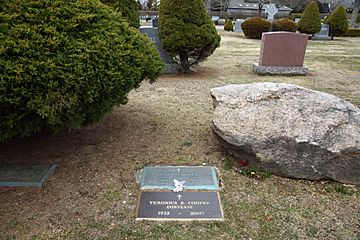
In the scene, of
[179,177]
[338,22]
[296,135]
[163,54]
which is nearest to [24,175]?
[179,177]

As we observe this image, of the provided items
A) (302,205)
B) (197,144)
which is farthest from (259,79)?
(302,205)

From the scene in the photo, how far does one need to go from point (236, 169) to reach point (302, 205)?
2.55 ft

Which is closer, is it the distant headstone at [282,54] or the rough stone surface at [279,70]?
the distant headstone at [282,54]

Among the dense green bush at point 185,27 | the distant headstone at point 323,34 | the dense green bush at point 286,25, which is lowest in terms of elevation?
the distant headstone at point 323,34

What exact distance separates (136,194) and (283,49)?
7339 millimetres

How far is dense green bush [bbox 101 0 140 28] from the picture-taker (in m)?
6.95

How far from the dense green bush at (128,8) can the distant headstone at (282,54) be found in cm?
373

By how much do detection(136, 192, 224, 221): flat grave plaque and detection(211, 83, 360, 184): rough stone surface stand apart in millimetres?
707

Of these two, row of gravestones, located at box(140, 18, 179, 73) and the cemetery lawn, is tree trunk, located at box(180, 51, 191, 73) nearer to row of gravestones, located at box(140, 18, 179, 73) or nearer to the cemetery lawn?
row of gravestones, located at box(140, 18, 179, 73)

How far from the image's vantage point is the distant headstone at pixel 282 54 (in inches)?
343

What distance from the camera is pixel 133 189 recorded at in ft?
9.91

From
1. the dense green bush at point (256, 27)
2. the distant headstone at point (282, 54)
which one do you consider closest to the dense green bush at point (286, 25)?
the dense green bush at point (256, 27)

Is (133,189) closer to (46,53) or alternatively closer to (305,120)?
(46,53)

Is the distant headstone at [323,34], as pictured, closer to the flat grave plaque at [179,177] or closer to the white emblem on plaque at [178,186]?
the flat grave plaque at [179,177]
